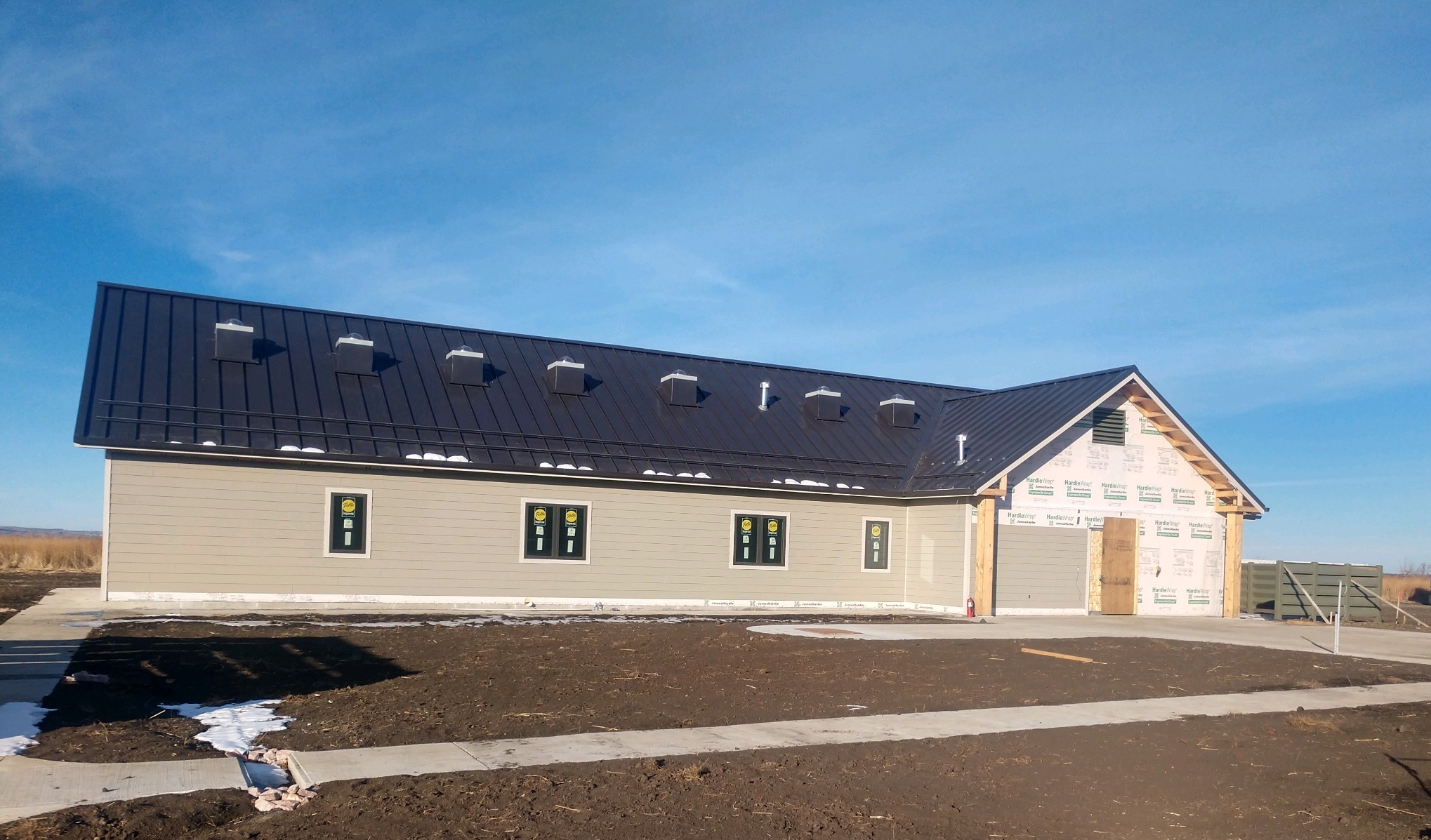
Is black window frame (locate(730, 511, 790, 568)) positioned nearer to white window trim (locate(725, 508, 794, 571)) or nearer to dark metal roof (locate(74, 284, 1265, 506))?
white window trim (locate(725, 508, 794, 571))

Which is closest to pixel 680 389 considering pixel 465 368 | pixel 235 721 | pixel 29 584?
pixel 465 368

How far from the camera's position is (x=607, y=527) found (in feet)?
68.4

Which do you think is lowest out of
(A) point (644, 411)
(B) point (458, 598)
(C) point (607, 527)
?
(B) point (458, 598)

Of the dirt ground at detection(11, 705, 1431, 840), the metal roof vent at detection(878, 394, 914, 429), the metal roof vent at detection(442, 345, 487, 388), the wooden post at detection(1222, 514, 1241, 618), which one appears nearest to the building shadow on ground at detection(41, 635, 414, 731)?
the dirt ground at detection(11, 705, 1431, 840)

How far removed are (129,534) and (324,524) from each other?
2980 millimetres

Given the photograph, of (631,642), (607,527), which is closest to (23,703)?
(631,642)

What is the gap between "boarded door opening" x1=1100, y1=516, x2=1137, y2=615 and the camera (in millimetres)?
23297

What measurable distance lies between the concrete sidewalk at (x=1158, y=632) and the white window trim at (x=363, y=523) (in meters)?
7.12

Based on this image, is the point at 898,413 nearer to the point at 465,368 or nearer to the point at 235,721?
the point at 465,368

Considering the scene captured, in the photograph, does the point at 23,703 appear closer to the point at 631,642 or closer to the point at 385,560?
the point at 631,642

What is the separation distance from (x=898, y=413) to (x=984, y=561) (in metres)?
6.03

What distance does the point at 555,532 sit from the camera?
805 inches

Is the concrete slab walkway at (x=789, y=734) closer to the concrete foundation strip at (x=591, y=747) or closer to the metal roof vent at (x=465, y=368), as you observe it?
the concrete foundation strip at (x=591, y=747)

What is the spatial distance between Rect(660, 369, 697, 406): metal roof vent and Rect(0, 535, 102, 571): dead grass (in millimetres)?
16980
